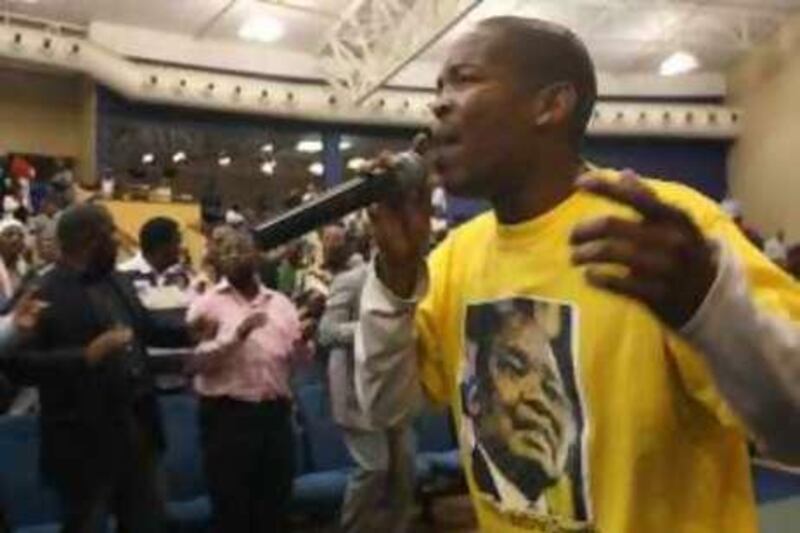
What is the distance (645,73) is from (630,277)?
52.0ft

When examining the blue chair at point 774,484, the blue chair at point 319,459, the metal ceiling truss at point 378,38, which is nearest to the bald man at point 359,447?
the blue chair at point 319,459

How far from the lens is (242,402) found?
445 cm

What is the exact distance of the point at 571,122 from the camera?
5.48ft

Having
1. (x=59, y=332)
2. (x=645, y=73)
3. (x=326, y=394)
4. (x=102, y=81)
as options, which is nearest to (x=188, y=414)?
(x=326, y=394)

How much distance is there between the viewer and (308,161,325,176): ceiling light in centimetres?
1470

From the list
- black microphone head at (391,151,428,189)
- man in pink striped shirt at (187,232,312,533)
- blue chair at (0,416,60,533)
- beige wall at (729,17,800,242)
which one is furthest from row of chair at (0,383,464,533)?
beige wall at (729,17,800,242)

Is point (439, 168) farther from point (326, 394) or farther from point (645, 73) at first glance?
point (645, 73)

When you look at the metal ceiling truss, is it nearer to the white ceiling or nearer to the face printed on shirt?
the white ceiling

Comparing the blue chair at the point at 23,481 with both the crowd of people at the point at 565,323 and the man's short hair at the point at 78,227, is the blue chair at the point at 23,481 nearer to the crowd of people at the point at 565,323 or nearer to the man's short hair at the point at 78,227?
the man's short hair at the point at 78,227

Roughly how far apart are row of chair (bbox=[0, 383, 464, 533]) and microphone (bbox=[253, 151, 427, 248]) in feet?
11.0

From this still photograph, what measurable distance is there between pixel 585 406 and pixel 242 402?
10.1 ft

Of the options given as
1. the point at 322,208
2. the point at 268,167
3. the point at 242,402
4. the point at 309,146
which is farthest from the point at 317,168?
the point at 322,208

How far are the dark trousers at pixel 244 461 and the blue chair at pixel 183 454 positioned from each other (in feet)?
1.88

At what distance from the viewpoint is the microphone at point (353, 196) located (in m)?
1.62
